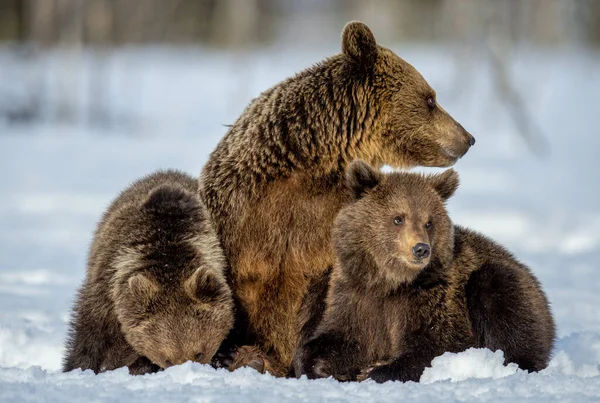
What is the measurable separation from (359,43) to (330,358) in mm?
2191

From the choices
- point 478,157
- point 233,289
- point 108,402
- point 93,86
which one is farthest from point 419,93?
point 93,86

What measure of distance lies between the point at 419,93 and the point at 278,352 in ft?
6.72

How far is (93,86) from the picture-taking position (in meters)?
34.1

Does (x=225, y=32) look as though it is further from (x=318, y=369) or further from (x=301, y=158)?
(x=318, y=369)

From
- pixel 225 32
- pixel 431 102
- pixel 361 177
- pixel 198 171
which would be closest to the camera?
pixel 361 177

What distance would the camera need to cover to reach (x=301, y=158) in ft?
20.5

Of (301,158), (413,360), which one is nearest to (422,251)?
(413,360)

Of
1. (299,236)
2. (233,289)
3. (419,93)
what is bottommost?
(233,289)

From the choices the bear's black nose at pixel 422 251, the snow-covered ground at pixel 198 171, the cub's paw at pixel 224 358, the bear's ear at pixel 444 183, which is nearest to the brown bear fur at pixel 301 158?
the cub's paw at pixel 224 358

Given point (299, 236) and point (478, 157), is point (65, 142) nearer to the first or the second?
point (478, 157)

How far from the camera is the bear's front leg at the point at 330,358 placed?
5.74 metres

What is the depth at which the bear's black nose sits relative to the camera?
5414 mm

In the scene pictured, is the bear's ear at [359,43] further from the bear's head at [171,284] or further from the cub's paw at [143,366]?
the cub's paw at [143,366]

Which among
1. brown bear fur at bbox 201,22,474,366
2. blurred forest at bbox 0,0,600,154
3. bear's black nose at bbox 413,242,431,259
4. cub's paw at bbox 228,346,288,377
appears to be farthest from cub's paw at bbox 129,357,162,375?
blurred forest at bbox 0,0,600,154
